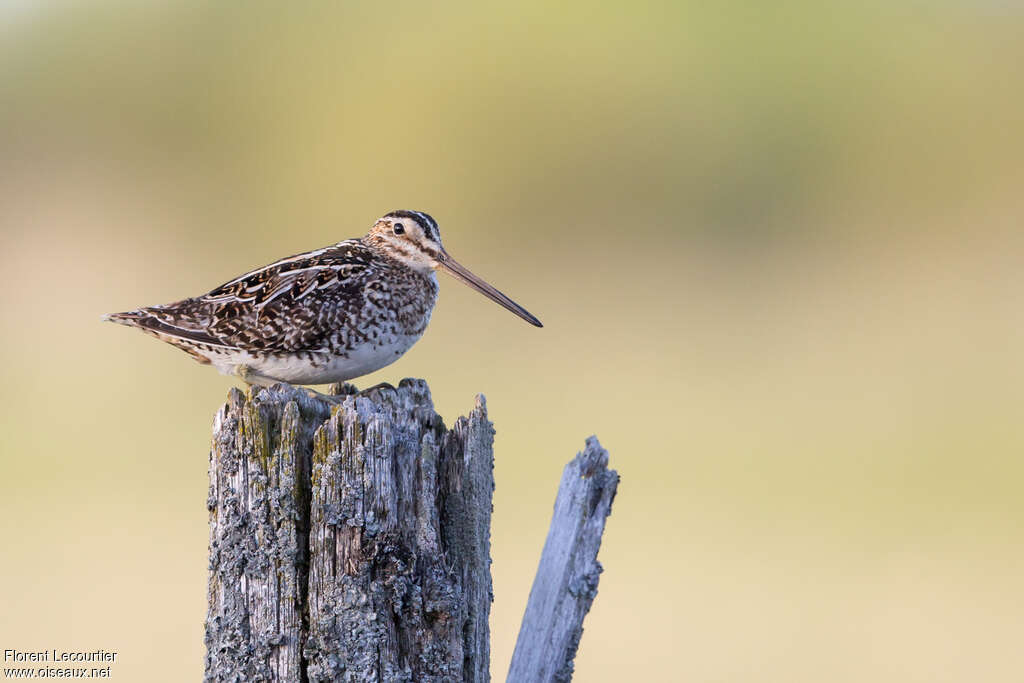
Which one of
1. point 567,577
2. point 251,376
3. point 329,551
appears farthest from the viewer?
point 251,376

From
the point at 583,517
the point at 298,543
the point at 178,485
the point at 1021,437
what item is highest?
the point at 1021,437

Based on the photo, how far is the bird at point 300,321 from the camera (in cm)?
488

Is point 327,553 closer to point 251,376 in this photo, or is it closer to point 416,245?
point 251,376

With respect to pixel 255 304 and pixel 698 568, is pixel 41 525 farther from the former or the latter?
pixel 255 304

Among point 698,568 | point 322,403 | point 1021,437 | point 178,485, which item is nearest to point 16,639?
point 178,485

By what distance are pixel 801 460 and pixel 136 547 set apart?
20.2 feet

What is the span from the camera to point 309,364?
16.0ft

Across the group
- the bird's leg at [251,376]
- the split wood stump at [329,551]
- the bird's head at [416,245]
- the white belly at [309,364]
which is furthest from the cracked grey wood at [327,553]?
the bird's head at [416,245]

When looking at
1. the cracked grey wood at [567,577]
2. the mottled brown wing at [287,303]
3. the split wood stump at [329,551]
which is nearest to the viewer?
the split wood stump at [329,551]

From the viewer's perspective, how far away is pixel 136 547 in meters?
10.1

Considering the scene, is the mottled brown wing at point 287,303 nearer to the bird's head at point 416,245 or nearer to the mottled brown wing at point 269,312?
the mottled brown wing at point 269,312

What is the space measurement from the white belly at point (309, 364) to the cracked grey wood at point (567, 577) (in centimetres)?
163

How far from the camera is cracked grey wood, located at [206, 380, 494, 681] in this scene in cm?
313

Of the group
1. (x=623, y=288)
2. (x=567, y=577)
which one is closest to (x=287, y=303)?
(x=567, y=577)
